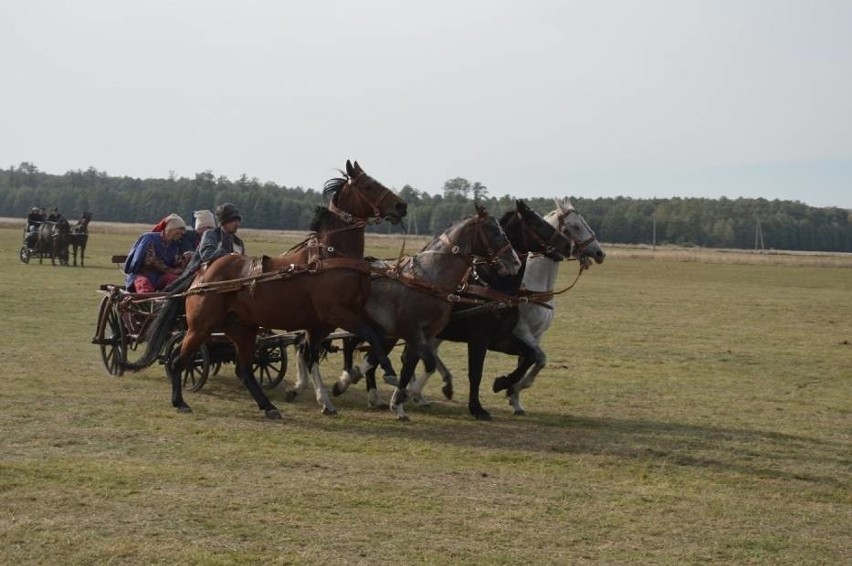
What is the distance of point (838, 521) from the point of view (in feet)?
25.8

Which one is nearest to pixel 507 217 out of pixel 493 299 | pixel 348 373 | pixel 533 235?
pixel 533 235

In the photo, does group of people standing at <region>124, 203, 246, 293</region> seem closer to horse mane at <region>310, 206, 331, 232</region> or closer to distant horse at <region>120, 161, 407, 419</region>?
distant horse at <region>120, 161, 407, 419</region>

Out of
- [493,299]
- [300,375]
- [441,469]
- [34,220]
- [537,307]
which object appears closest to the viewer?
[441,469]

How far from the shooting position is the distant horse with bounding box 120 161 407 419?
1113cm

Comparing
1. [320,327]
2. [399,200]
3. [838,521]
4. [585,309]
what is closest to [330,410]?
[320,327]

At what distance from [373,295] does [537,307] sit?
196cm

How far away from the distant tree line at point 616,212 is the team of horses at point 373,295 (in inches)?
3278

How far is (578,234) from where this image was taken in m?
12.5

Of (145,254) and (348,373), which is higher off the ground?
(145,254)

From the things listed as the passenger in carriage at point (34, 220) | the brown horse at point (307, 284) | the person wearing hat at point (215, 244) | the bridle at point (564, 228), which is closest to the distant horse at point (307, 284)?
the brown horse at point (307, 284)

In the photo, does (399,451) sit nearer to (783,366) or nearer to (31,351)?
(31,351)

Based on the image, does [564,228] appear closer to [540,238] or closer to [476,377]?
[540,238]

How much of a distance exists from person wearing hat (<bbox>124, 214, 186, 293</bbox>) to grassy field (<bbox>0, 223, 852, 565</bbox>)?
1.22m

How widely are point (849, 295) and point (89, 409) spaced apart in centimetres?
3325
